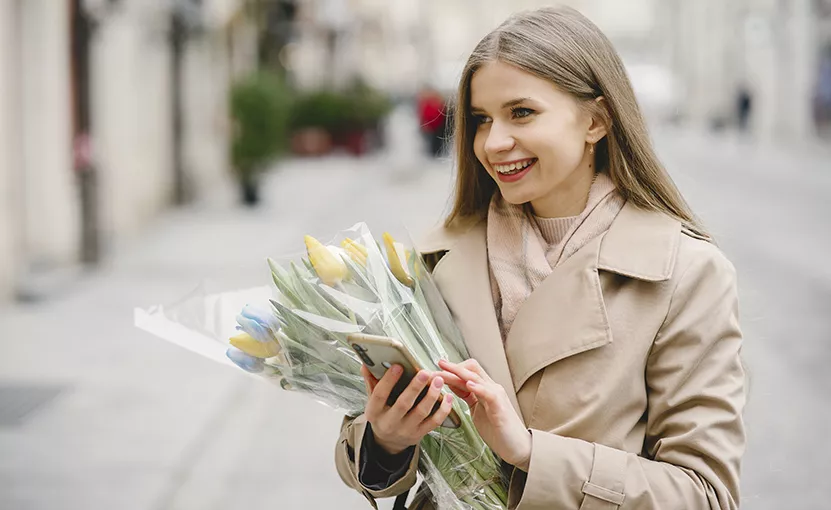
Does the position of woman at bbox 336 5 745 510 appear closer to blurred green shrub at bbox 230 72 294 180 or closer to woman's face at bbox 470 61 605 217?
woman's face at bbox 470 61 605 217

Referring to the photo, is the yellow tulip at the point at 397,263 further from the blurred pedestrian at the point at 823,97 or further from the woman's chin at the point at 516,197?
the blurred pedestrian at the point at 823,97

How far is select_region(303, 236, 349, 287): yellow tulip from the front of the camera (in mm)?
1748

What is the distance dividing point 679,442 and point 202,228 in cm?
1401

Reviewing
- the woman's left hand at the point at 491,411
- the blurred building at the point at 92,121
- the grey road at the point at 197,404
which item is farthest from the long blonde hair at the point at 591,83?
the blurred building at the point at 92,121

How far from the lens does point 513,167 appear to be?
73.0 inches

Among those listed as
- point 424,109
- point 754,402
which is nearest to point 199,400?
point 754,402

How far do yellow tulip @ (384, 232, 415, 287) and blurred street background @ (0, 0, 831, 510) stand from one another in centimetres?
25

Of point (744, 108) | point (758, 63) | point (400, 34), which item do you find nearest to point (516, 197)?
point (758, 63)

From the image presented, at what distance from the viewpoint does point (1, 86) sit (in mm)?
9336

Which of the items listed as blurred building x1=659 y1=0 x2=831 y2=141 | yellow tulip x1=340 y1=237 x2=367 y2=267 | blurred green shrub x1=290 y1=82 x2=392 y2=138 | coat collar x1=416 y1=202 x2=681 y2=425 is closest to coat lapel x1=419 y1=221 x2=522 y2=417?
coat collar x1=416 y1=202 x2=681 y2=425

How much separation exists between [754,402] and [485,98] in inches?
215

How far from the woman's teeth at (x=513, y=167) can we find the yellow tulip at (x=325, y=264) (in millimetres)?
341

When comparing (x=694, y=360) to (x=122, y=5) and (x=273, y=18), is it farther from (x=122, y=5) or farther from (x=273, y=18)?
(x=273, y=18)

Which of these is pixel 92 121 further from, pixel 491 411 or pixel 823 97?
pixel 823 97
